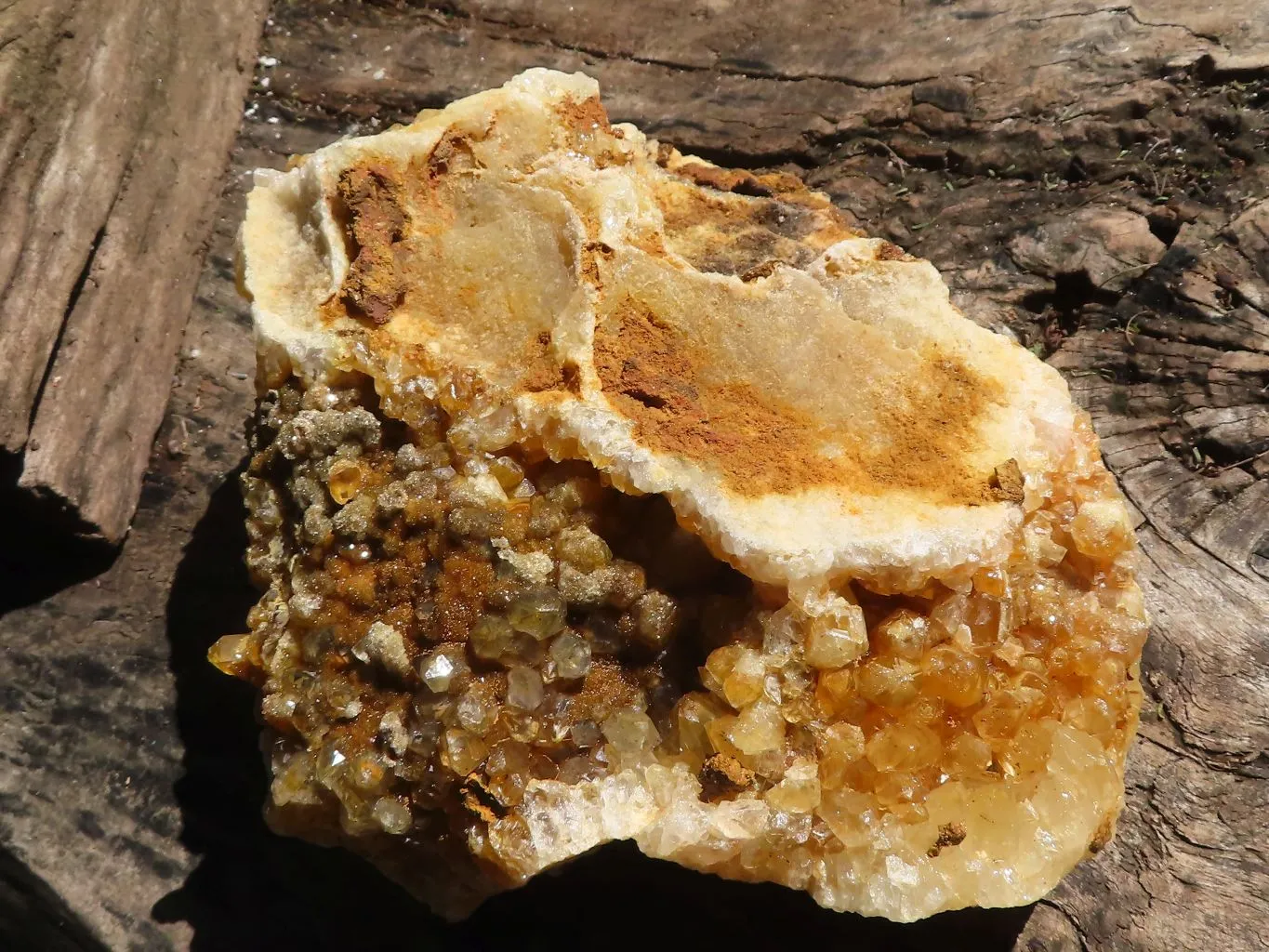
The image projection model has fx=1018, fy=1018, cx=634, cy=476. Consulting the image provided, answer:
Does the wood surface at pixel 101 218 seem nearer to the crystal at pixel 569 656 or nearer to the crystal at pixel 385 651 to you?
the crystal at pixel 385 651

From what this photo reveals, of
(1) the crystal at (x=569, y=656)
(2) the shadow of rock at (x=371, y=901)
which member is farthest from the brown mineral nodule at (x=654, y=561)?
(2) the shadow of rock at (x=371, y=901)

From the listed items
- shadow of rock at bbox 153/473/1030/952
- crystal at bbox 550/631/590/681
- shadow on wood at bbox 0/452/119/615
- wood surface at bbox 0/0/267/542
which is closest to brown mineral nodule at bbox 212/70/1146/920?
crystal at bbox 550/631/590/681

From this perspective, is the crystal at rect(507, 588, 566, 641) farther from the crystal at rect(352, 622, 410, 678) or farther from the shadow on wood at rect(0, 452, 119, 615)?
the shadow on wood at rect(0, 452, 119, 615)

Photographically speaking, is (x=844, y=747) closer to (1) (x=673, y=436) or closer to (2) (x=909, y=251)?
(1) (x=673, y=436)

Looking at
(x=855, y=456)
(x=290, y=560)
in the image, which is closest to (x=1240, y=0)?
(x=855, y=456)

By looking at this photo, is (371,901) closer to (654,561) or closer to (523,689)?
(523,689)

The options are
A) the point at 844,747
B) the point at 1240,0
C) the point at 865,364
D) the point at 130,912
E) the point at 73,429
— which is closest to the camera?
the point at 844,747

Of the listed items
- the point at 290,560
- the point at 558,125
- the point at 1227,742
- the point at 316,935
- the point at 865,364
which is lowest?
the point at 316,935

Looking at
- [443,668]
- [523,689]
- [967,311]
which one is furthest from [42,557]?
[967,311]
